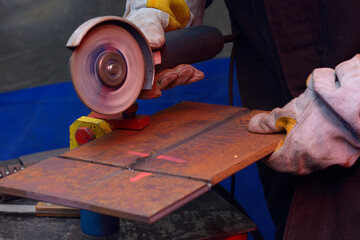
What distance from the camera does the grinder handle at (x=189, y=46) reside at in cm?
117

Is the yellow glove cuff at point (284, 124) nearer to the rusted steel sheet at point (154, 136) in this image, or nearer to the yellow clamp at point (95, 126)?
the rusted steel sheet at point (154, 136)

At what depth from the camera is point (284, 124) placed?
1.08 m

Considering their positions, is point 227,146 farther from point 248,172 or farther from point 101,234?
point 248,172

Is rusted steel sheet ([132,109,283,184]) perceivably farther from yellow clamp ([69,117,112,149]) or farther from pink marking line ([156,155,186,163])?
yellow clamp ([69,117,112,149])

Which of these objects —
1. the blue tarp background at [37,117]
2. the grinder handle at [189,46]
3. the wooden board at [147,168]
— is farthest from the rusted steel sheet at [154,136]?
the blue tarp background at [37,117]

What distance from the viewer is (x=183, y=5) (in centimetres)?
143

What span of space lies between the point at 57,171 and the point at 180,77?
1.35 feet

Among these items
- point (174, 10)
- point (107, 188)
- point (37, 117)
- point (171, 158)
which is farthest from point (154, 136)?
point (37, 117)

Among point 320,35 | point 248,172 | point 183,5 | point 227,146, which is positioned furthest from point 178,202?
point 248,172

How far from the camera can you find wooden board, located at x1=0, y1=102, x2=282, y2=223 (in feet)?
2.69

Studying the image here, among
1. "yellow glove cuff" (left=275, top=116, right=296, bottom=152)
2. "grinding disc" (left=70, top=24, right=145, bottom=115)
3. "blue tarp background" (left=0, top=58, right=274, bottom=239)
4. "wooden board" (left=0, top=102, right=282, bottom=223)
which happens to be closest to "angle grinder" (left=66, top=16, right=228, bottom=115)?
"grinding disc" (left=70, top=24, right=145, bottom=115)

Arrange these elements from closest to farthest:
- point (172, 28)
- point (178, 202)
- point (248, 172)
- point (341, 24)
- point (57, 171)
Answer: point (178, 202) → point (57, 171) → point (341, 24) → point (172, 28) → point (248, 172)

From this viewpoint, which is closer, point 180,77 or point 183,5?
point 180,77

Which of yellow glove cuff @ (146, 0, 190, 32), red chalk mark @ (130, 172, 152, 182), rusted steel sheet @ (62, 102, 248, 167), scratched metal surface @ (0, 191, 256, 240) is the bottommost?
scratched metal surface @ (0, 191, 256, 240)
